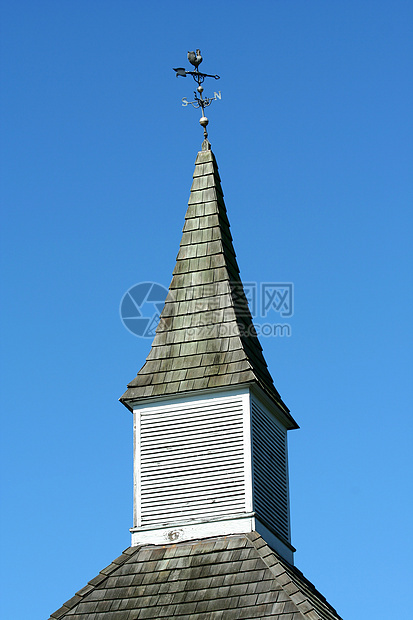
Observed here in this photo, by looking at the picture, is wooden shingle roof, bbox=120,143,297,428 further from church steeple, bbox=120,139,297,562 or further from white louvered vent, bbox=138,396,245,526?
white louvered vent, bbox=138,396,245,526

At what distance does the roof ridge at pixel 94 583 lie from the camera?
66.1 feet

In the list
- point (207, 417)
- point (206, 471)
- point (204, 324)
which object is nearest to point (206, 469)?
point (206, 471)

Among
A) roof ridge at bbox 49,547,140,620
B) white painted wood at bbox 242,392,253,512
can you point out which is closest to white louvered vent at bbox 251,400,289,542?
white painted wood at bbox 242,392,253,512

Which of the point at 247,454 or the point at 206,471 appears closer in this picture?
the point at 247,454

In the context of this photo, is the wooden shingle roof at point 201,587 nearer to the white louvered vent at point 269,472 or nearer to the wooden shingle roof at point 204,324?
the white louvered vent at point 269,472

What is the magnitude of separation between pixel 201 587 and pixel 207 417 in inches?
142

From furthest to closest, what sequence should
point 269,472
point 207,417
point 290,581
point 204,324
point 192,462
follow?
point 204,324 → point 269,472 → point 207,417 → point 192,462 → point 290,581

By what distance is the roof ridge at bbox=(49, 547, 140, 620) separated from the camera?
66.1 feet

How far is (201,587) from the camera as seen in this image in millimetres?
19656

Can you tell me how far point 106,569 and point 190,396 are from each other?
372 cm

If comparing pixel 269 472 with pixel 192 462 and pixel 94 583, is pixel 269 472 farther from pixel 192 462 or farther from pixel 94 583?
Answer: pixel 94 583

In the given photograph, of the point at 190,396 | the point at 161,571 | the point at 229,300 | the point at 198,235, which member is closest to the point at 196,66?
the point at 198,235

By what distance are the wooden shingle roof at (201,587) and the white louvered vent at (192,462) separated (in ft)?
2.27

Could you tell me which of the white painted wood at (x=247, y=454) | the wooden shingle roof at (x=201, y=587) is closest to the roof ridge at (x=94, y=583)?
the wooden shingle roof at (x=201, y=587)
